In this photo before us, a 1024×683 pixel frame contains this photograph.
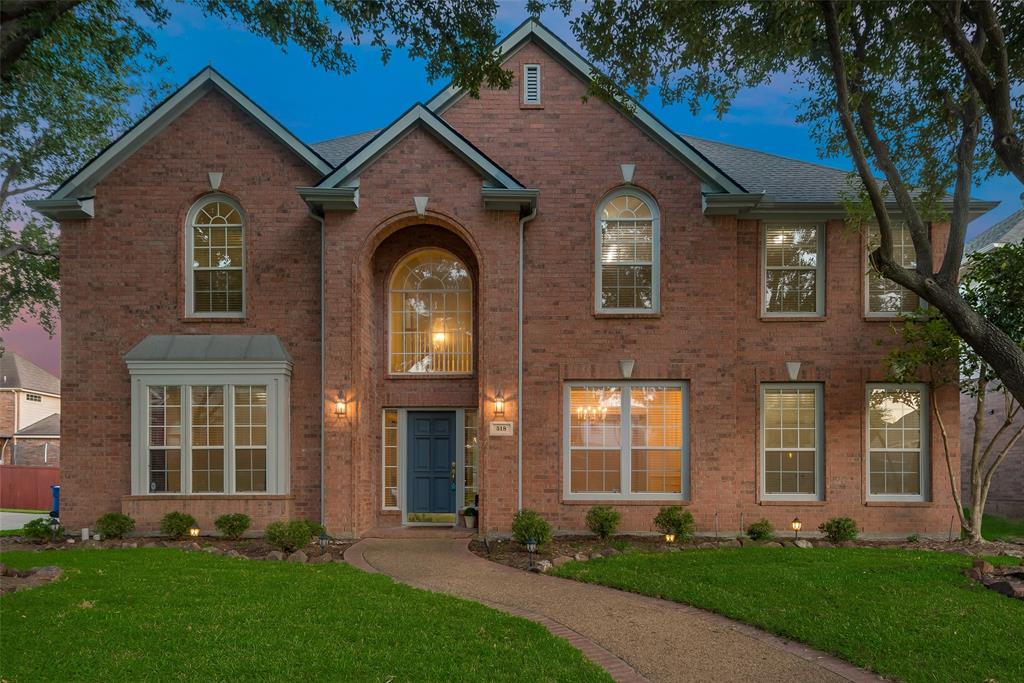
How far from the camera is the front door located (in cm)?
1267

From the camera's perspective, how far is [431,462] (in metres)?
12.8

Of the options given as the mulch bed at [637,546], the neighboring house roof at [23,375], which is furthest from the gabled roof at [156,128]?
the neighboring house roof at [23,375]

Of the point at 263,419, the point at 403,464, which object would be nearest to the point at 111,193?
the point at 263,419

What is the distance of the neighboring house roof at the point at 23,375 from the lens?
32125 mm

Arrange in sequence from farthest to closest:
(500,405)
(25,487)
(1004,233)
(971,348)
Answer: (25,487) → (1004,233) → (500,405) → (971,348)

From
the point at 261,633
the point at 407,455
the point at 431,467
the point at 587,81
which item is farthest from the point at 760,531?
the point at 587,81

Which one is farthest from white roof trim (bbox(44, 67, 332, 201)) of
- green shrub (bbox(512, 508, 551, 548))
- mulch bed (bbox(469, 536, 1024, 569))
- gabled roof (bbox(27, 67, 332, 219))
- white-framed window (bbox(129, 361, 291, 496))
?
mulch bed (bbox(469, 536, 1024, 569))

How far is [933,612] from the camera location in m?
6.64

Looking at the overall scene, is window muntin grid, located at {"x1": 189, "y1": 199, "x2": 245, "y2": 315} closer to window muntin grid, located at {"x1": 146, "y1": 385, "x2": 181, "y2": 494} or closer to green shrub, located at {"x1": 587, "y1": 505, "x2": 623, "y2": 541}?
window muntin grid, located at {"x1": 146, "y1": 385, "x2": 181, "y2": 494}

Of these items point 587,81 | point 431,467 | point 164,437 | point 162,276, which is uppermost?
point 587,81

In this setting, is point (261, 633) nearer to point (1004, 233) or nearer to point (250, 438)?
point (250, 438)

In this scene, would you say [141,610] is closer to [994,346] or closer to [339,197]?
[339,197]

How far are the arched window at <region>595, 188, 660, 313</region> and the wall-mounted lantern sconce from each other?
2410mm

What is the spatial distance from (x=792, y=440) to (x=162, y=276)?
12.1m
